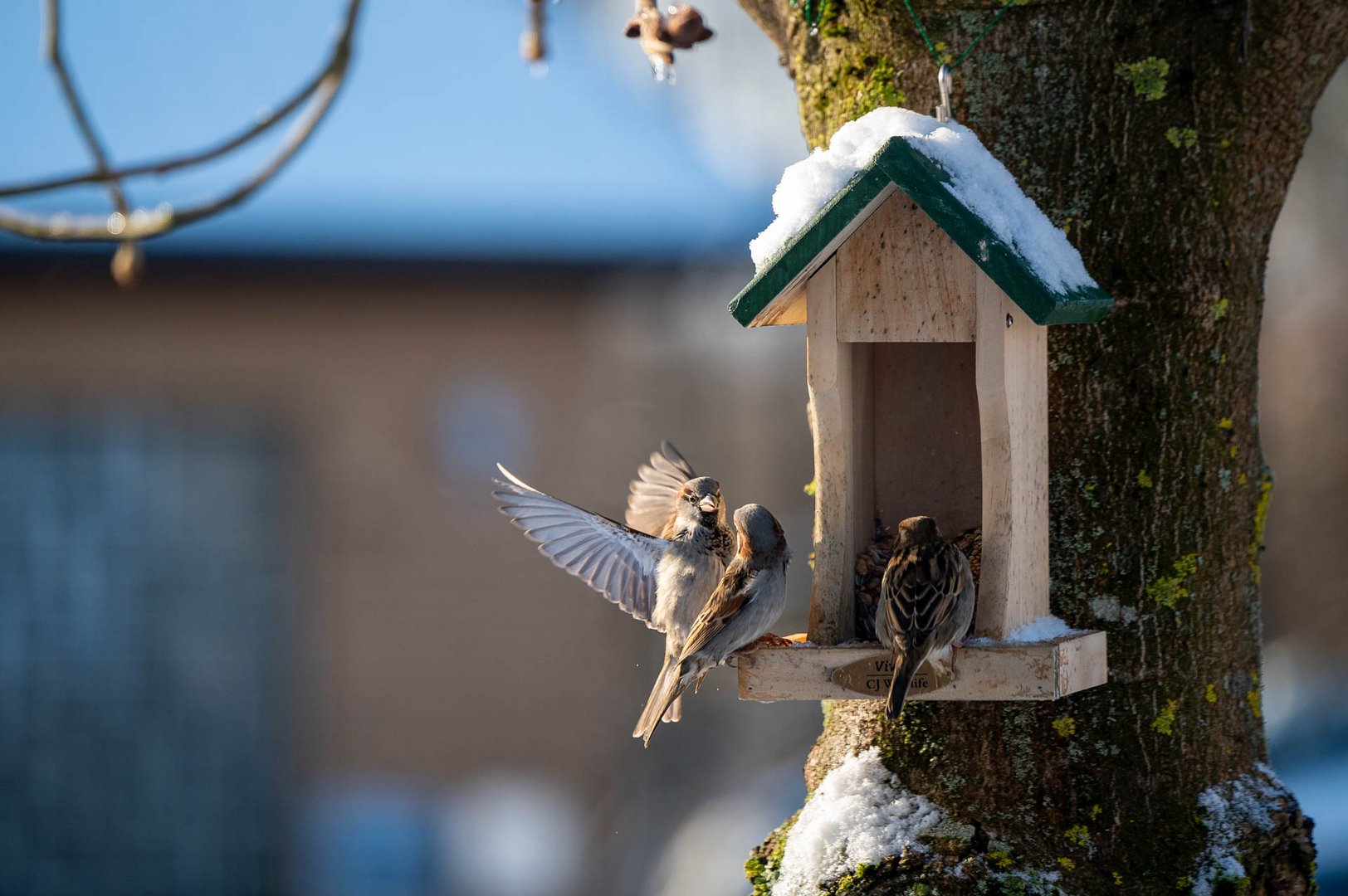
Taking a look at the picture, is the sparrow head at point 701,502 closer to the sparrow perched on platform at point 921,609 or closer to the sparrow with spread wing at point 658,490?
the sparrow with spread wing at point 658,490

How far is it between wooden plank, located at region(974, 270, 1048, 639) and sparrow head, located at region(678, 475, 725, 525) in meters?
0.77

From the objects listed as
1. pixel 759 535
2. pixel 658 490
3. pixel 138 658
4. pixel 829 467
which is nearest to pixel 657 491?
pixel 658 490

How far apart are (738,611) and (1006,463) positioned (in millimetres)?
577

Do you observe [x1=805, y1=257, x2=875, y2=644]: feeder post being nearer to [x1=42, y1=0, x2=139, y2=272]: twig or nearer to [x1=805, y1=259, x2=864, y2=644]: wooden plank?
[x1=805, y1=259, x2=864, y2=644]: wooden plank

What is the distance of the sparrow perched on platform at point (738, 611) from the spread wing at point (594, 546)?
0.37m

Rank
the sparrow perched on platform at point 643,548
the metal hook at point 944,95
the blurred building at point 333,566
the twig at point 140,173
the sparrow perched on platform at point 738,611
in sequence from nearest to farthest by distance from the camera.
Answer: the twig at point 140,173 → the metal hook at point 944,95 → the sparrow perched on platform at point 738,611 → the sparrow perched on platform at point 643,548 → the blurred building at point 333,566

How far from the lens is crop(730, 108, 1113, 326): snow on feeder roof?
94.6 inches

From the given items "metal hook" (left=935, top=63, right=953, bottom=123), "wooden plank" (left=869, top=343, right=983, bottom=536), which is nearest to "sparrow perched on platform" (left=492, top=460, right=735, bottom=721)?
"wooden plank" (left=869, top=343, right=983, bottom=536)

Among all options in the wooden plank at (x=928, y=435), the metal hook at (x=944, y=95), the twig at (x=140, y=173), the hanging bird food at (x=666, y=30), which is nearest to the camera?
the twig at (x=140, y=173)

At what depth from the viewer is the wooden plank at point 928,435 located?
2881 mm

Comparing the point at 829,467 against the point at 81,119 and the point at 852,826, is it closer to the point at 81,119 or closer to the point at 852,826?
the point at 852,826

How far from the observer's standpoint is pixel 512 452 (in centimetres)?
999

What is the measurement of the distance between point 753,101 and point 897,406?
17.9 feet

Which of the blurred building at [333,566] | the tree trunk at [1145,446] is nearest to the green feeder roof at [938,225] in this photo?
the tree trunk at [1145,446]
